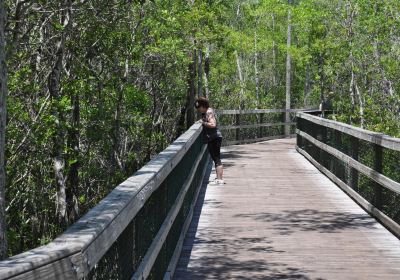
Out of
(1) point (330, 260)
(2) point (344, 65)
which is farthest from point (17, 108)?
(2) point (344, 65)

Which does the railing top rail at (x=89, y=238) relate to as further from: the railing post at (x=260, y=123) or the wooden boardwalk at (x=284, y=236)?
the railing post at (x=260, y=123)

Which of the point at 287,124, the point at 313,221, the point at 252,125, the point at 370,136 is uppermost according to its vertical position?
the point at 370,136

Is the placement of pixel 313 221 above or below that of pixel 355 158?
below

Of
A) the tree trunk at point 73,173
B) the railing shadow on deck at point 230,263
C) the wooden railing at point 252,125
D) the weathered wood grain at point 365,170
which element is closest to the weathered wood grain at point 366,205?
the weathered wood grain at point 365,170

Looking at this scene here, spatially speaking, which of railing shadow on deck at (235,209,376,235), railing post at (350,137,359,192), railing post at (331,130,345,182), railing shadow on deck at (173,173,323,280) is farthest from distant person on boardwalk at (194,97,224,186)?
railing shadow on deck at (173,173,323,280)

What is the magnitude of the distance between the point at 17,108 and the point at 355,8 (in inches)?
782

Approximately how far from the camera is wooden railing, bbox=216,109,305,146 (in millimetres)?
22891

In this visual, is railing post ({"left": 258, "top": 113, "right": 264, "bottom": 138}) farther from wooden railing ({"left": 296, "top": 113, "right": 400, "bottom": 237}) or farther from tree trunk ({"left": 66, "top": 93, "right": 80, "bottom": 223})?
wooden railing ({"left": 296, "top": 113, "right": 400, "bottom": 237})

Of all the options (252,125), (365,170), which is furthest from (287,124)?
(365,170)

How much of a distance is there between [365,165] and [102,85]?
10056 mm

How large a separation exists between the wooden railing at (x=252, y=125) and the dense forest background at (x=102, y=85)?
146cm

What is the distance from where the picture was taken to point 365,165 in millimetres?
9688

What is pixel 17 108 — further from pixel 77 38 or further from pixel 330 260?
pixel 330 260

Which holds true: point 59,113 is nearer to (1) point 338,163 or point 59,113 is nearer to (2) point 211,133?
(2) point 211,133
